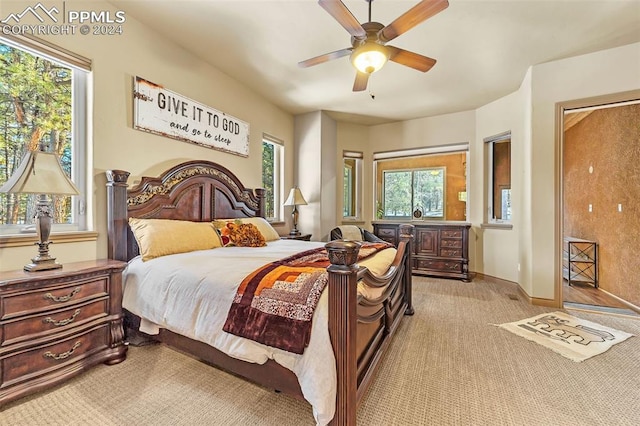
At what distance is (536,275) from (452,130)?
2.78 m

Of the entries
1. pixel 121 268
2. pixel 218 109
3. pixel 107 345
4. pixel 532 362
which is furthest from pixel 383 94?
pixel 107 345

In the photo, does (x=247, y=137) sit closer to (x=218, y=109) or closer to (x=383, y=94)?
(x=218, y=109)

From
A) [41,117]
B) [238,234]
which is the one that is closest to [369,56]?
[238,234]

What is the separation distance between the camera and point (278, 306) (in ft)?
4.59

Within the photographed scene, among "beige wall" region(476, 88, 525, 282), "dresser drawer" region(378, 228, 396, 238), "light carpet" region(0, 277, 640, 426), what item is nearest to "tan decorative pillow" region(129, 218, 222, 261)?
"light carpet" region(0, 277, 640, 426)

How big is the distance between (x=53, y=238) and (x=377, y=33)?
2835 mm

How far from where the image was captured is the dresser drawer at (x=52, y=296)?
158 cm

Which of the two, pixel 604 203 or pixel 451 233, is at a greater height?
pixel 604 203

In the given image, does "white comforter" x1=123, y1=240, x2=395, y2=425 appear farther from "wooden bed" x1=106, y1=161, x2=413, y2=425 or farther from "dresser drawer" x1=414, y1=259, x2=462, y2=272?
"dresser drawer" x1=414, y1=259, x2=462, y2=272

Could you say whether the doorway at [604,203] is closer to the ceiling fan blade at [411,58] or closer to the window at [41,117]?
the ceiling fan blade at [411,58]

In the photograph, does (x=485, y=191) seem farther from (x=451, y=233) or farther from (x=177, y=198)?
(x=177, y=198)

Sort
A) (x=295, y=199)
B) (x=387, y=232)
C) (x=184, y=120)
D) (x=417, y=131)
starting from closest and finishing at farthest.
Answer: (x=184, y=120)
(x=295, y=199)
(x=387, y=232)
(x=417, y=131)

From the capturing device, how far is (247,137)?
4008 mm

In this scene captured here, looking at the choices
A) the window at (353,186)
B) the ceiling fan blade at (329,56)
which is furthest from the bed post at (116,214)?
the window at (353,186)
